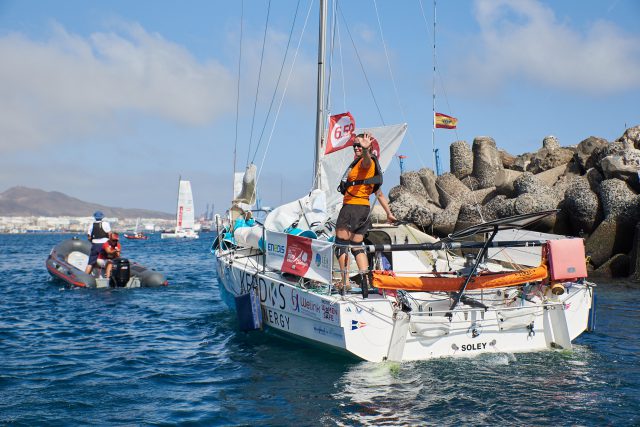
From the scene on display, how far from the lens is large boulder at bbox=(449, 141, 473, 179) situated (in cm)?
2850

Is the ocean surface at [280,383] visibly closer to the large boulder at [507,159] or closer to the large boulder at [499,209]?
the large boulder at [499,209]

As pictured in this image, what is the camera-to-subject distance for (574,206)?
1922 centimetres

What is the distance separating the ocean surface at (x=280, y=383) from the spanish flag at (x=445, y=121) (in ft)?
39.5

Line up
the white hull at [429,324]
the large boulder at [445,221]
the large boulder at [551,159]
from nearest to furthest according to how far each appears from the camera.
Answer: the white hull at [429,324]
the large boulder at [445,221]
the large boulder at [551,159]

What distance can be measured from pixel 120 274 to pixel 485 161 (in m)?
16.6

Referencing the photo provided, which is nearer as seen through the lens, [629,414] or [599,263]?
[629,414]

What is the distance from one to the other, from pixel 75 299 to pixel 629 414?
1329 cm

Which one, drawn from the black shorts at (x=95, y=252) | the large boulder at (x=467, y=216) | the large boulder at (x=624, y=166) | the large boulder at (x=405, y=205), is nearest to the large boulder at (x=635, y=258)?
the large boulder at (x=624, y=166)

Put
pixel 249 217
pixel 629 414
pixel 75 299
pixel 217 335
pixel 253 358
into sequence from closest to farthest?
pixel 629 414 < pixel 253 358 < pixel 217 335 < pixel 249 217 < pixel 75 299

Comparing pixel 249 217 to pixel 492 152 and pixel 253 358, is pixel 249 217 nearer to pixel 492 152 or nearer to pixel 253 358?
pixel 253 358

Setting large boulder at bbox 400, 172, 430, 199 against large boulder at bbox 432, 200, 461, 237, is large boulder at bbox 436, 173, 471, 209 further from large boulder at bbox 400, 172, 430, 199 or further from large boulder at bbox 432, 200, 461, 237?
large boulder at bbox 432, 200, 461, 237

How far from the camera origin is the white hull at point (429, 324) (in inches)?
295

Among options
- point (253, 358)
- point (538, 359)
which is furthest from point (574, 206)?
point (253, 358)

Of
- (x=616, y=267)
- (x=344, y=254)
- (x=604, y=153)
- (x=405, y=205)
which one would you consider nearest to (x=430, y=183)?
(x=405, y=205)
